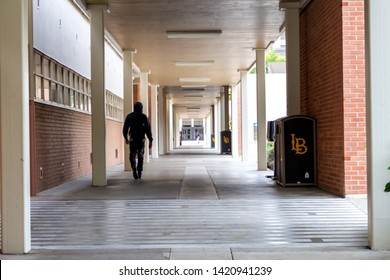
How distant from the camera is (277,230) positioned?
6008 millimetres

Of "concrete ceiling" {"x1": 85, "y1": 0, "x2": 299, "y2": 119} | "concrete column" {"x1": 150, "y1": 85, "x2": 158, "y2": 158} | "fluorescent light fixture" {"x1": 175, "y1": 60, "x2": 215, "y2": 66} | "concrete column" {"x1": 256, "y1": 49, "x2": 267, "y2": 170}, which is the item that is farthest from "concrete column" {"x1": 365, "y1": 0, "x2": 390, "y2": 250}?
"concrete column" {"x1": 150, "y1": 85, "x2": 158, "y2": 158}

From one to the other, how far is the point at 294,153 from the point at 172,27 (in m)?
4.83

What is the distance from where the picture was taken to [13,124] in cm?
503

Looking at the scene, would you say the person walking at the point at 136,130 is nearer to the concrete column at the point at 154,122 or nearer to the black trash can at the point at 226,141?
the concrete column at the point at 154,122

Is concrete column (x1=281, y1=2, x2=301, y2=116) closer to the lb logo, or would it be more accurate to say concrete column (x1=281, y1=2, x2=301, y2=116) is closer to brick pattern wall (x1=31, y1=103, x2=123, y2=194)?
the lb logo

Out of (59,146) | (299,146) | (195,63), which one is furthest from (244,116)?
(59,146)

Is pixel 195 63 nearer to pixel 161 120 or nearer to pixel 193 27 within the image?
pixel 193 27

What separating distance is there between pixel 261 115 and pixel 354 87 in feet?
20.3

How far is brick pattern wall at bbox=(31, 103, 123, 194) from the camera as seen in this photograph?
9.24 m

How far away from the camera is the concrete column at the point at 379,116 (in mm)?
5055

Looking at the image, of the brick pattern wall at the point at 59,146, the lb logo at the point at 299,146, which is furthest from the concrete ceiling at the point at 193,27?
the lb logo at the point at 299,146

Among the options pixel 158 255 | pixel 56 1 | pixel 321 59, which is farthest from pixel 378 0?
pixel 56 1

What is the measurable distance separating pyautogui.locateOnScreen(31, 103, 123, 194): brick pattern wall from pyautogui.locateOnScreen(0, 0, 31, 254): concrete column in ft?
12.6

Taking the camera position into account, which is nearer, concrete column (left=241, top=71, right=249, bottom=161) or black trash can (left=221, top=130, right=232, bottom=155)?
concrete column (left=241, top=71, right=249, bottom=161)
